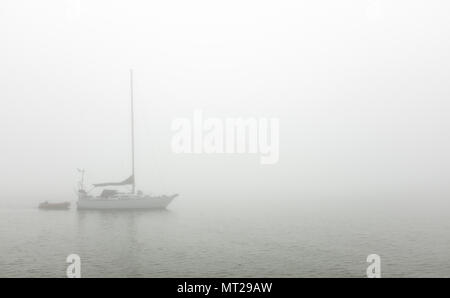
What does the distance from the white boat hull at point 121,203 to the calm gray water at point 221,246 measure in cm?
377

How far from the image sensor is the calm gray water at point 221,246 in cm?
3691

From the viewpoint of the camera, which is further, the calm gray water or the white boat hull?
the white boat hull

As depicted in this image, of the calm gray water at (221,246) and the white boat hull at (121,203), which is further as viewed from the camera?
the white boat hull at (121,203)

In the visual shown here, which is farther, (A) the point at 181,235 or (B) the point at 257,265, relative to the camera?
(A) the point at 181,235

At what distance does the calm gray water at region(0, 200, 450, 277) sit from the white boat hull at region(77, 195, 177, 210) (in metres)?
3.77

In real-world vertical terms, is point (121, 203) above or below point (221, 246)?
above

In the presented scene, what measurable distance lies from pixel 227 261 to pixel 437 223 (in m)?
48.8

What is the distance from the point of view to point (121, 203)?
3174 inches

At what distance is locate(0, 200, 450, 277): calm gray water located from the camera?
36.9 m

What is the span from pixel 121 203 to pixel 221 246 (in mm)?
37802
